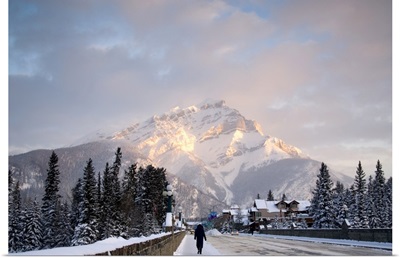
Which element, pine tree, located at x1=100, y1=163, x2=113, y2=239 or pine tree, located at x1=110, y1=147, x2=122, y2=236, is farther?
pine tree, located at x1=100, y1=163, x2=113, y2=239

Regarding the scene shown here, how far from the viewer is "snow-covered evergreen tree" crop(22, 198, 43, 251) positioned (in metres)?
66.0

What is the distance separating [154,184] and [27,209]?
67.8ft

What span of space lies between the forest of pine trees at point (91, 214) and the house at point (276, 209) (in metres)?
66.4

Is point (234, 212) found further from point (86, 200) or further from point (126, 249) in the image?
point (126, 249)

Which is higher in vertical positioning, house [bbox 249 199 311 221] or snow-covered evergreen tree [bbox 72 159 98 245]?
snow-covered evergreen tree [bbox 72 159 98 245]

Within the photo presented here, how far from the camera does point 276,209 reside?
498 ft

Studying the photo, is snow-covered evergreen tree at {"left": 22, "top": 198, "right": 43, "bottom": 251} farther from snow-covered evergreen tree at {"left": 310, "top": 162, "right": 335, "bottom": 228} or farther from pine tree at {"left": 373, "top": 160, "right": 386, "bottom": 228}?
pine tree at {"left": 373, "top": 160, "right": 386, "bottom": 228}

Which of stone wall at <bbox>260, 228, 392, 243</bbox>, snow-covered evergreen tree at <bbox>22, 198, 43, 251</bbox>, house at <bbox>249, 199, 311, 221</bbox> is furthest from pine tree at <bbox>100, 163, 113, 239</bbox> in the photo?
house at <bbox>249, 199, 311, 221</bbox>

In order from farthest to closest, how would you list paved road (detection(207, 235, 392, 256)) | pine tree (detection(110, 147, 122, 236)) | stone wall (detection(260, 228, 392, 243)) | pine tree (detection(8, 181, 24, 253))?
1. pine tree (detection(110, 147, 122, 236))
2. pine tree (detection(8, 181, 24, 253))
3. stone wall (detection(260, 228, 392, 243))
4. paved road (detection(207, 235, 392, 256))

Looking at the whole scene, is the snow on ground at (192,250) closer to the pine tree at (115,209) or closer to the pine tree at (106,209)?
the pine tree at (115,209)

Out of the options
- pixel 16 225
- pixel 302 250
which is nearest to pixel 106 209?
pixel 16 225

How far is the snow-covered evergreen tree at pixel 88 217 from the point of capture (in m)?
66.8

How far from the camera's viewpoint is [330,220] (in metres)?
69.6

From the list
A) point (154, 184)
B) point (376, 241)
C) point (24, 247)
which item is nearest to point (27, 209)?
point (24, 247)
